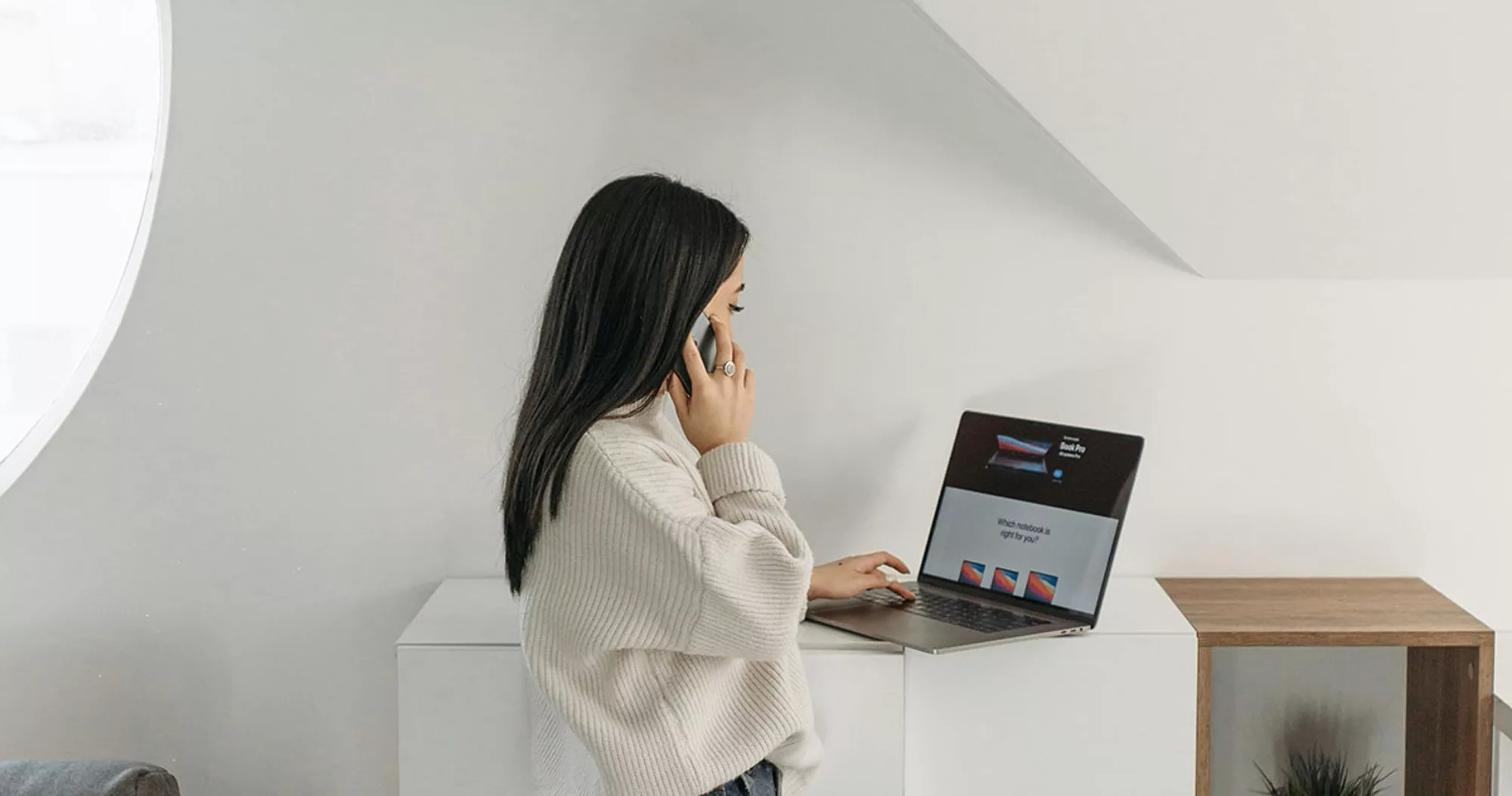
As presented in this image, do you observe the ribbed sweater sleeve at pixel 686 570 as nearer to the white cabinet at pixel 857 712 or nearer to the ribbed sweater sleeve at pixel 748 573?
the ribbed sweater sleeve at pixel 748 573

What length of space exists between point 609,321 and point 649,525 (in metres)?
0.21

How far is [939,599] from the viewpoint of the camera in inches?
66.3

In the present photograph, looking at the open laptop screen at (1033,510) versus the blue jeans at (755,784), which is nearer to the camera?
the blue jeans at (755,784)

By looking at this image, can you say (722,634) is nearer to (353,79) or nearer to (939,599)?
(939,599)

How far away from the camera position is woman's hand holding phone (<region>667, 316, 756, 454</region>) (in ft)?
4.34

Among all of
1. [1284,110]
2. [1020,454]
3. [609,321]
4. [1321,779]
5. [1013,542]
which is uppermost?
[1284,110]

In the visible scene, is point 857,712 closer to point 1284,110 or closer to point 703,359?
point 703,359

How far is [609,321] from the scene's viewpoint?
1277mm

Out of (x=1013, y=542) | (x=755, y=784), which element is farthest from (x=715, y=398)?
(x=1013, y=542)

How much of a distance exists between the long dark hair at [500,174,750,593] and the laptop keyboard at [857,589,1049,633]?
53 centimetres

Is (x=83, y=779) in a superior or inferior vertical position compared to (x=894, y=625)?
inferior

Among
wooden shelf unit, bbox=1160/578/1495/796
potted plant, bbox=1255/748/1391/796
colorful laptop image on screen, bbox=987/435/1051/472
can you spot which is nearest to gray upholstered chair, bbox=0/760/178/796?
colorful laptop image on screen, bbox=987/435/1051/472

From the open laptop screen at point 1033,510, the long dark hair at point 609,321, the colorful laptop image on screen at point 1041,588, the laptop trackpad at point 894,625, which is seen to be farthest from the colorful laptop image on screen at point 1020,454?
the long dark hair at point 609,321

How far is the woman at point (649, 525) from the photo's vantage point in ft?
4.01
